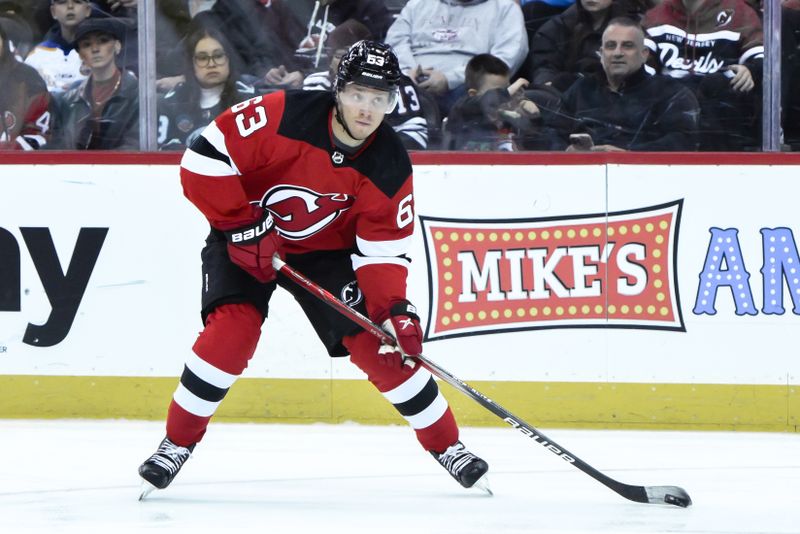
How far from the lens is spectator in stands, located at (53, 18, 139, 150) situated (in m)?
4.11

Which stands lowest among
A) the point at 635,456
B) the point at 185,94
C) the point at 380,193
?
the point at 635,456

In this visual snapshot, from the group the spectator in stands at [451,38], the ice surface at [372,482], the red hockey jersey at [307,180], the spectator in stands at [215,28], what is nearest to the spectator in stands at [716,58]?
the spectator in stands at [451,38]

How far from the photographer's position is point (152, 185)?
3969 millimetres

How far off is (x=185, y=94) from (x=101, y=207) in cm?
49

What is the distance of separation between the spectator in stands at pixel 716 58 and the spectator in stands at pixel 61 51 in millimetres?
1932

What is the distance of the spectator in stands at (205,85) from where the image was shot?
13.6 feet

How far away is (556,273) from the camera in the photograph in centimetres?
387

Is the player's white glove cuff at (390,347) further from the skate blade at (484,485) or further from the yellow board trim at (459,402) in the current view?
the yellow board trim at (459,402)

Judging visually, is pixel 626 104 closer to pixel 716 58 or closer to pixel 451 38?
pixel 716 58

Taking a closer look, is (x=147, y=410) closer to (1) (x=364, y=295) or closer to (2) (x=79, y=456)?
(2) (x=79, y=456)

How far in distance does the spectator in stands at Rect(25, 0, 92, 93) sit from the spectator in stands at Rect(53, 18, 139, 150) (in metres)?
0.03

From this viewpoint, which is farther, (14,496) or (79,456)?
(79,456)

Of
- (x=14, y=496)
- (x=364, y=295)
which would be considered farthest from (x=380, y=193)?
(x=14, y=496)

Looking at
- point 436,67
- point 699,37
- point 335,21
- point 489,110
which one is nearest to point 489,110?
point 489,110
